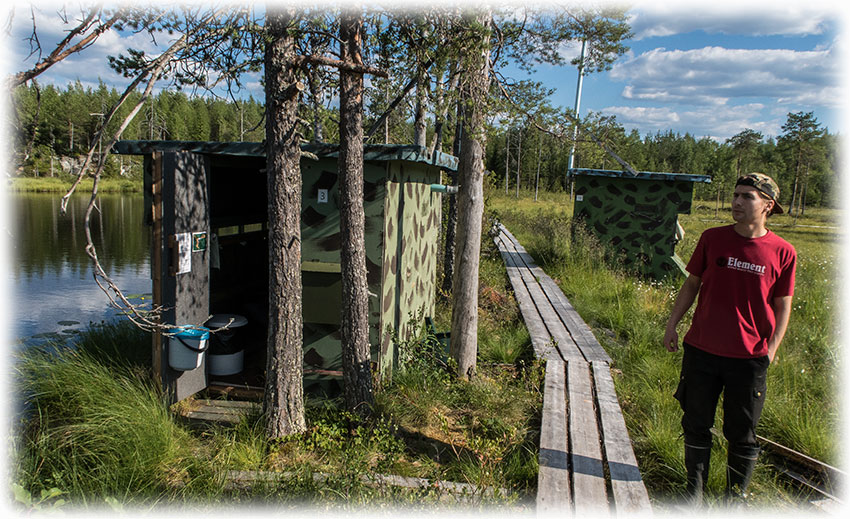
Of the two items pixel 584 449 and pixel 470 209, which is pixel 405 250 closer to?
pixel 470 209

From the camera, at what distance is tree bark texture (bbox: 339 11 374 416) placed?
4117 millimetres

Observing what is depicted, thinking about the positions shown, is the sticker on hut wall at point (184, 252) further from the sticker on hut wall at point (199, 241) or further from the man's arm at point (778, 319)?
the man's arm at point (778, 319)

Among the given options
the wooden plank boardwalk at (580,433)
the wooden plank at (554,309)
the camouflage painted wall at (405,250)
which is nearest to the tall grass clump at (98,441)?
the camouflage painted wall at (405,250)

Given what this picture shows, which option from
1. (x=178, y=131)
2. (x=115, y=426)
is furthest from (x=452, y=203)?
(x=178, y=131)

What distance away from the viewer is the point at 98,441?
3.84 m

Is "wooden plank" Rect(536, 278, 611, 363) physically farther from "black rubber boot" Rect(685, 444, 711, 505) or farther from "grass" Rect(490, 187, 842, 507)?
"black rubber boot" Rect(685, 444, 711, 505)

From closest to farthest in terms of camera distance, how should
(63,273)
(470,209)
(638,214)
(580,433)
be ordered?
(580,433) → (470,209) → (638,214) → (63,273)

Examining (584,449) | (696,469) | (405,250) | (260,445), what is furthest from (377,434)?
(696,469)

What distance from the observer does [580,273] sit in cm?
994

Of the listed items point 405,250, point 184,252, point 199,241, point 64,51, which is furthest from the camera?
point 405,250

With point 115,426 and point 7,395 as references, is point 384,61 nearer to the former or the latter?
point 115,426

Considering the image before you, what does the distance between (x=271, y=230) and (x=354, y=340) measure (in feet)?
3.43

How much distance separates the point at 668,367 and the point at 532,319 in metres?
1.98

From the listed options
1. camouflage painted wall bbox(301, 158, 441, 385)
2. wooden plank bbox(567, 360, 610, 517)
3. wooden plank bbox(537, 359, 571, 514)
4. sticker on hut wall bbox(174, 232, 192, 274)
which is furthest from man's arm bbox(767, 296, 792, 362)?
sticker on hut wall bbox(174, 232, 192, 274)
